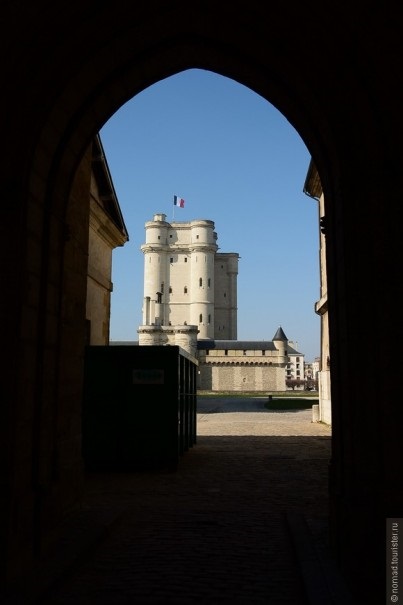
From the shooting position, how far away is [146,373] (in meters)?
10.3

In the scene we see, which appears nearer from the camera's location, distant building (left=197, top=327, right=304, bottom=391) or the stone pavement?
the stone pavement

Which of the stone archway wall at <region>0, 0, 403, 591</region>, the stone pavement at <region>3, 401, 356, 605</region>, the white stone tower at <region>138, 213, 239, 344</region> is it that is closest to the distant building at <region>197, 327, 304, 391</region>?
the white stone tower at <region>138, 213, 239, 344</region>

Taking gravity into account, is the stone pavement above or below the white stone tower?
below

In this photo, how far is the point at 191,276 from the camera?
92.4 m

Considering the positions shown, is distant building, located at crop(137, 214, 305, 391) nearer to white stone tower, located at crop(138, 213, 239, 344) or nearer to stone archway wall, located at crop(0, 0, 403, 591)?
white stone tower, located at crop(138, 213, 239, 344)

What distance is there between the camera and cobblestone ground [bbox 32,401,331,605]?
4.21 m

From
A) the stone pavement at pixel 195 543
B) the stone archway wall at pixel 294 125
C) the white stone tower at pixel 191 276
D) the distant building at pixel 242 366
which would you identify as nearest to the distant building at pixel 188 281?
the white stone tower at pixel 191 276

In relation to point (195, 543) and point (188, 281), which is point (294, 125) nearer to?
point (195, 543)

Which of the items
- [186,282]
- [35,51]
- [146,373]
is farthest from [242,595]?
[186,282]

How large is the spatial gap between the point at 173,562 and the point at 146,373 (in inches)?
222

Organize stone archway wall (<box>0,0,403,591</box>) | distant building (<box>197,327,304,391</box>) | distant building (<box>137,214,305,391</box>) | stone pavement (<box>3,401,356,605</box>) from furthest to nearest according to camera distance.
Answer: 1. distant building (<box>137,214,305,391</box>)
2. distant building (<box>197,327,304,391</box>)
3. stone archway wall (<box>0,0,403,591</box>)
4. stone pavement (<box>3,401,356,605</box>)

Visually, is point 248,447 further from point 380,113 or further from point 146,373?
point 380,113

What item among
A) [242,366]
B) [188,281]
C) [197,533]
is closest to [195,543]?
[197,533]

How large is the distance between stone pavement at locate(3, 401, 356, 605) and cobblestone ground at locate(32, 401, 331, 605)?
0.01 m
